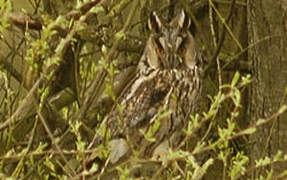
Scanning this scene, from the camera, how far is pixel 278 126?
12.4 ft

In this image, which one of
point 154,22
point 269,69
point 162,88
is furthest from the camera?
point 162,88

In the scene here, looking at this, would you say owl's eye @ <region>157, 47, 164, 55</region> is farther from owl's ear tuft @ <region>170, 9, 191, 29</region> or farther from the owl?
owl's ear tuft @ <region>170, 9, 191, 29</region>

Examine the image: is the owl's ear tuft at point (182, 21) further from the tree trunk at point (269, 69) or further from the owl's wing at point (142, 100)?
the tree trunk at point (269, 69)

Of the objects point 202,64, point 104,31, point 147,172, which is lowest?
point 147,172

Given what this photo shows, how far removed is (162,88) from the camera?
4395 millimetres

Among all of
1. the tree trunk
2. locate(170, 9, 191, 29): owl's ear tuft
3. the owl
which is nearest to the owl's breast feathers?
the owl

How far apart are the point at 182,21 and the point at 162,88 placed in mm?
343

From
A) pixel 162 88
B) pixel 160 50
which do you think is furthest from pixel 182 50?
pixel 162 88

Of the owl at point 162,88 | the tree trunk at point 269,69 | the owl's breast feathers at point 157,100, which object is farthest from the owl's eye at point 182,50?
the tree trunk at point 269,69

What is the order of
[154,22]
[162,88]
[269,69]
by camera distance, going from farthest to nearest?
[162,88] → [154,22] → [269,69]

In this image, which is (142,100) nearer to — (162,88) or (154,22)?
(162,88)

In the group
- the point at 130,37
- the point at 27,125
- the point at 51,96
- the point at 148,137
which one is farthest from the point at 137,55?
the point at 148,137

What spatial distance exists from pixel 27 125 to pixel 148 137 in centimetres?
153

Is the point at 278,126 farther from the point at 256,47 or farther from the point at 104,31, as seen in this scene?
the point at 104,31
